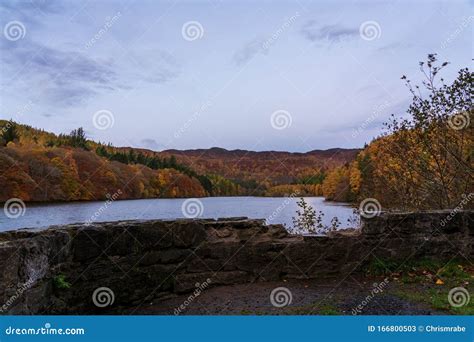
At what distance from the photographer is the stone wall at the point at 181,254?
178 inches

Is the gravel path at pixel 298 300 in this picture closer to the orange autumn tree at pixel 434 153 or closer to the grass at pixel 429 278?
the grass at pixel 429 278

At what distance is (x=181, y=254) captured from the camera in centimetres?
608

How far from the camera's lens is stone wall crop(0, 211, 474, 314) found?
4.52m

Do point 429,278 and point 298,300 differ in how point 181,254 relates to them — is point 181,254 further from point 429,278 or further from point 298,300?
point 429,278

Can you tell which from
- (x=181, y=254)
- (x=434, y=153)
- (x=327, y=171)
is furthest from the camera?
(x=327, y=171)

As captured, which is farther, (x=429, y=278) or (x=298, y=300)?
(x=429, y=278)

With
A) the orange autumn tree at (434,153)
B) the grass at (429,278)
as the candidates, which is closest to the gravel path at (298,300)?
the grass at (429,278)

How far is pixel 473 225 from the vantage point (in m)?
6.80

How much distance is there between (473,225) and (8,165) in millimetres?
37364

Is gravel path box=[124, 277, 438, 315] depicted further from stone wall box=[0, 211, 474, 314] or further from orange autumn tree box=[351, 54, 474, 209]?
orange autumn tree box=[351, 54, 474, 209]

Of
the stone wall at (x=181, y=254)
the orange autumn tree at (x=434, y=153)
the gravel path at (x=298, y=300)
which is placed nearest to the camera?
the stone wall at (x=181, y=254)

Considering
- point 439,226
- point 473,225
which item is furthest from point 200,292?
point 473,225

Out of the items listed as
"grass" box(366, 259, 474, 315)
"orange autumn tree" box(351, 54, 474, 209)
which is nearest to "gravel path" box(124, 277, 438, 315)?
"grass" box(366, 259, 474, 315)

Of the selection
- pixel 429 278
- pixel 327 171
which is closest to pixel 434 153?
pixel 429 278
